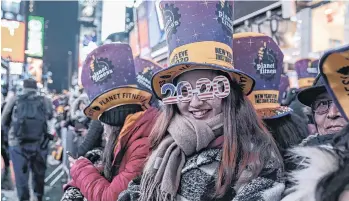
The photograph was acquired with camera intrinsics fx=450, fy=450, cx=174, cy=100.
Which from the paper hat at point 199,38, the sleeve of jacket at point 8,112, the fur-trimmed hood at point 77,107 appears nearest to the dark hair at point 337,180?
the paper hat at point 199,38

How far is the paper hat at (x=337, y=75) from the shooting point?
52.9 inches

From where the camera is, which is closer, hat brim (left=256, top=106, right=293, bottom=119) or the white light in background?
hat brim (left=256, top=106, right=293, bottom=119)

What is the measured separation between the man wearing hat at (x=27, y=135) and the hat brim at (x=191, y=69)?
465 cm

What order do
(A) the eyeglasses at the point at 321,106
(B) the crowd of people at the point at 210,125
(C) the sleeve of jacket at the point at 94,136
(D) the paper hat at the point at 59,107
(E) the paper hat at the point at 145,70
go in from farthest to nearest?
(D) the paper hat at the point at 59,107, (E) the paper hat at the point at 145,70, (C) the sleeve of jacket at the point at 94,136, (A) the eyeglasses at the point at 321,106, (B) the crowd of people at the point at 210,125

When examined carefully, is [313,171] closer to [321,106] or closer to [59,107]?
[321,106]

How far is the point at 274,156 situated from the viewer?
2.15 m

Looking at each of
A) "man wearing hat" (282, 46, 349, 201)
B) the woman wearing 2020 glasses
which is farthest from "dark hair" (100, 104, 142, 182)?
"man wearing hat" (282, 46, 349, 201)

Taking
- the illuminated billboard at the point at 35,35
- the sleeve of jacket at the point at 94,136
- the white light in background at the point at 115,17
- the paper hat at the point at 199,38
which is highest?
the illuminated billboard at the point at 35,35

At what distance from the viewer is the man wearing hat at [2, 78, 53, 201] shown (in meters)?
6.68

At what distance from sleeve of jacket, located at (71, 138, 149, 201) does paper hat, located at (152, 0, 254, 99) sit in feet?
1.57

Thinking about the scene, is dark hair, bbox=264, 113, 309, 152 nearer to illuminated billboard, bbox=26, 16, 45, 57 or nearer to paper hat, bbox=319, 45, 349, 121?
paper hat, bbox=319, 45, 349, 121

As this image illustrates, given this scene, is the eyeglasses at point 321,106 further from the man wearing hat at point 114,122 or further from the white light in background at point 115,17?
the white light in background at point 115,17

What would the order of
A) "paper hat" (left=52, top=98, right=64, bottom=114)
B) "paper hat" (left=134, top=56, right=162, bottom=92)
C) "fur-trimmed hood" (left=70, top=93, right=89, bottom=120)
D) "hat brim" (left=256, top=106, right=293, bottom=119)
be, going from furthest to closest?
"paper hat" (left=52, top=98, right=64, bottom=114), "fur-trimmed hood" (left=70, top=93, right=89, bottom=120), "paper hat" (left=134, top=56, right=162, bottom=92), "hat brim" (left=256, top=106, right=293, bottom=119)

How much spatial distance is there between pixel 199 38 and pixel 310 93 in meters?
0.89
